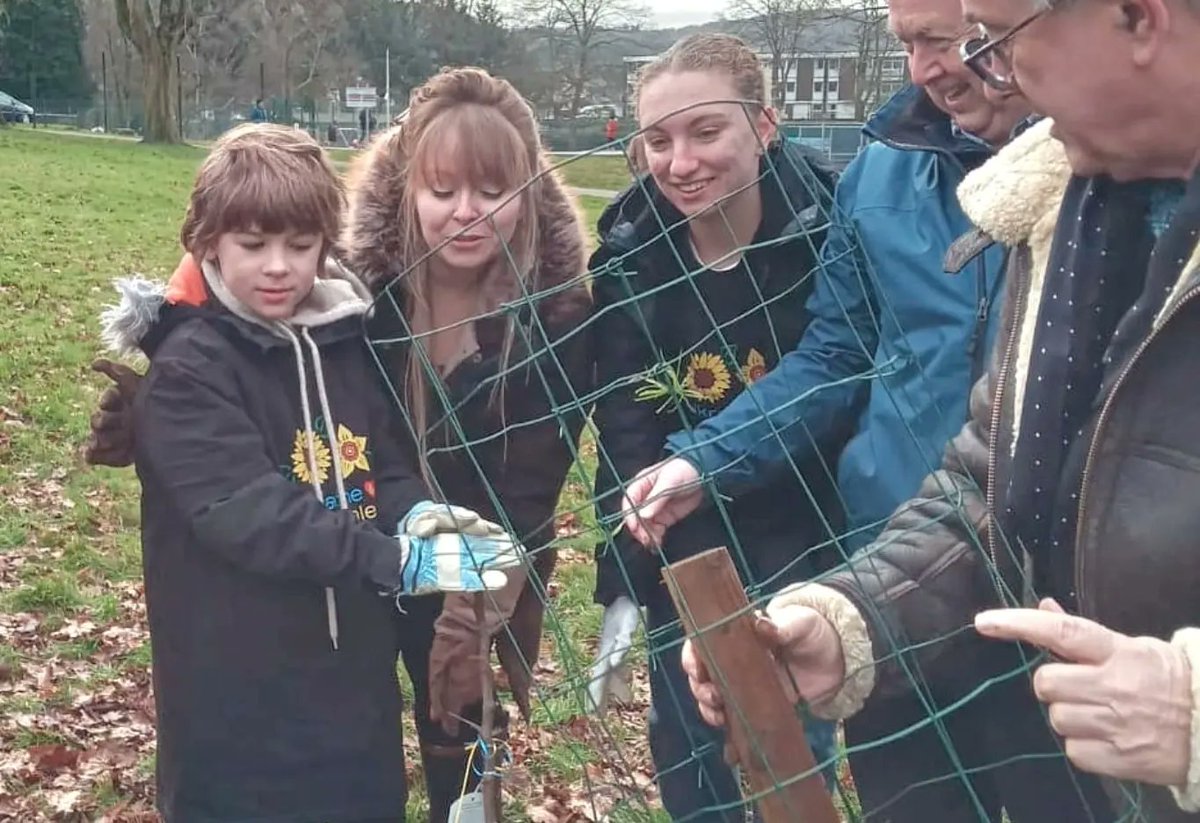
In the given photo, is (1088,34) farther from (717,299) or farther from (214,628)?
(214,628)

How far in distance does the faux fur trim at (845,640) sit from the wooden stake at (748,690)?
20 centimetres

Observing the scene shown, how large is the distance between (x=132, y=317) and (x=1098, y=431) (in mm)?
1793

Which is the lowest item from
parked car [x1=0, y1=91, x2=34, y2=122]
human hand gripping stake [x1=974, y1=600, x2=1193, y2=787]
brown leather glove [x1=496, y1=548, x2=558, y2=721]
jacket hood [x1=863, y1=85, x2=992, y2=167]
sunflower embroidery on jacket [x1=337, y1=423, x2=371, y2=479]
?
brown leather glove [x1=496, y1=548, x2=558, y2=721]

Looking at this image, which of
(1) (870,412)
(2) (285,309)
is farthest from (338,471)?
(1) (870,412)

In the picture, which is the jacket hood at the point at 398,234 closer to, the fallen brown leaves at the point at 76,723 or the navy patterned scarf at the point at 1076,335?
the navy patterned scarf at the point at 1076,335

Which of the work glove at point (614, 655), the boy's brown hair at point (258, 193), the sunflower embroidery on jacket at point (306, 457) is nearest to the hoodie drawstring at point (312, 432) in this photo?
the sunflower embroidery on jacket at point (306, 457)

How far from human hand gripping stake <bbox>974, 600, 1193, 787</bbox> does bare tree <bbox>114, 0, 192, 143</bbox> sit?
36.9 metres

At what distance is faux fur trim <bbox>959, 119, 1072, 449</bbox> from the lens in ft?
5.64

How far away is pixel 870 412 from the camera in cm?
250

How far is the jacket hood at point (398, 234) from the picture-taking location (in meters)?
2.84

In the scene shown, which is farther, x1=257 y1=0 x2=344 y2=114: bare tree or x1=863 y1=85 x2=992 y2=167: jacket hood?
x1=257 y1=0 x2=344 y2=114: bare tree

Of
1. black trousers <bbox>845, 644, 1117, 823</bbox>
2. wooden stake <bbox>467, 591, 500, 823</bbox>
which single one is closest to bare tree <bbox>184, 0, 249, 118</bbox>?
wooden stake <bbox>467, 591, 500, 823</bbox>

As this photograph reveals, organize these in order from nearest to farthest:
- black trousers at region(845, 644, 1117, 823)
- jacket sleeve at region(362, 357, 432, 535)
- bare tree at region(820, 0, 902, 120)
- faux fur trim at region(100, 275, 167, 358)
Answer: black trousers at region(845, 644, 1117, 823) → faux fur trim at region(100, 275, 167, 358) → jacket sleeve at region(362, 357, 432, 535) → bare tree at region(820, 0, 902, 120)

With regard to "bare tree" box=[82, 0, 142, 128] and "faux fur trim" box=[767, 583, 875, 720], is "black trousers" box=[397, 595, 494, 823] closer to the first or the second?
"faux fur trim" box=[767, 583, 875, 720]
